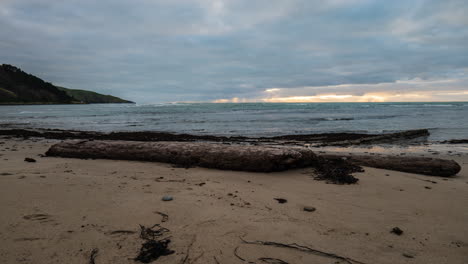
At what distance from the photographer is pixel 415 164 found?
595 centimetres

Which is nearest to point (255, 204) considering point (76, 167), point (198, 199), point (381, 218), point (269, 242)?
point (198, 199)

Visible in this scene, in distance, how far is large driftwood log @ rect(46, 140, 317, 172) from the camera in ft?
18.1

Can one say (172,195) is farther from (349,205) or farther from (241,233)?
(349,205)

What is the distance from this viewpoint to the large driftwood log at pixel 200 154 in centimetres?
552

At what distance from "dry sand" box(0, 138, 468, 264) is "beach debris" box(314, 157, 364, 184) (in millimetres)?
248

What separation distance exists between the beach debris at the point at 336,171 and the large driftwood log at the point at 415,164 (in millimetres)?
746

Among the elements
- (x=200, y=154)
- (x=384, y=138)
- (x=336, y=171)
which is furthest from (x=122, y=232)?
(x=384, y=138)

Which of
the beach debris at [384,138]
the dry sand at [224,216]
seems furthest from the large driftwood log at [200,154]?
the beach debris at [384,138]

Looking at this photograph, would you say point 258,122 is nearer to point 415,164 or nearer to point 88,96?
point 415,164

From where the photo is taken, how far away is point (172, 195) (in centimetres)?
379

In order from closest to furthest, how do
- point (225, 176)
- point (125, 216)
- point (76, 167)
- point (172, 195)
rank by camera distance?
point (125, 216) < point (172, 195) < point (225, 176) < point (76, 167)

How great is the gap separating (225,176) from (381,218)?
2817 mm

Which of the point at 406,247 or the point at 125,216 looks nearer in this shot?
the point at 406,247

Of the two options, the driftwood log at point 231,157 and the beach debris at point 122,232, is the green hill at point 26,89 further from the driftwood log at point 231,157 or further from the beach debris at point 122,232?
the beach debris at point 122,232
